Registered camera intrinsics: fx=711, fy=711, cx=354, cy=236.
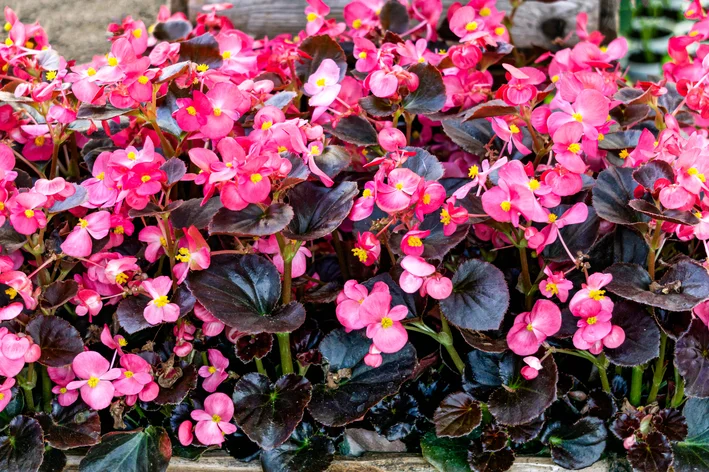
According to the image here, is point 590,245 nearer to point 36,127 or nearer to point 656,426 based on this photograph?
point 656,426

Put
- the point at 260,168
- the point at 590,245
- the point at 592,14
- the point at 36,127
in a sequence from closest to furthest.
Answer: the point at 260,168 → the point at 590,245 → the point at 36,127 → the point at 592,14

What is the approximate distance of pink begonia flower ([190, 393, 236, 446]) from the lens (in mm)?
888

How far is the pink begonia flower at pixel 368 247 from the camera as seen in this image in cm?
83

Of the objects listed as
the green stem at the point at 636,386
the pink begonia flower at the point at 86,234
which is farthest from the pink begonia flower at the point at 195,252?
the green stem at the point at 636,386

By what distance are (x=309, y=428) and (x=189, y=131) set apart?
418 mm

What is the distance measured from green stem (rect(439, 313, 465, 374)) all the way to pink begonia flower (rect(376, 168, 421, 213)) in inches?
6.6

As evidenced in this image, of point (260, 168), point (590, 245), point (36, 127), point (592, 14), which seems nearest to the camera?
point (260, 168)

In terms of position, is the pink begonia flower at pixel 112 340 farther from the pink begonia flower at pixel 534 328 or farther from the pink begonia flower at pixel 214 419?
the pink begonia flower at pixel 534 328

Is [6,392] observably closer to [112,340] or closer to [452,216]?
[112,340]

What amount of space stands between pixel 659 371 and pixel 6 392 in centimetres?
82

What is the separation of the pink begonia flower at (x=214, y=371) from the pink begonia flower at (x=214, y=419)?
34 mm

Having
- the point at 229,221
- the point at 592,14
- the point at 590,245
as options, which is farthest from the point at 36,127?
the point at 592,14

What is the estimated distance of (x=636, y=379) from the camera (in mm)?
942

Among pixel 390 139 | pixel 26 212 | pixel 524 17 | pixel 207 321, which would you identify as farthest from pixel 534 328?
pixel 524 17
